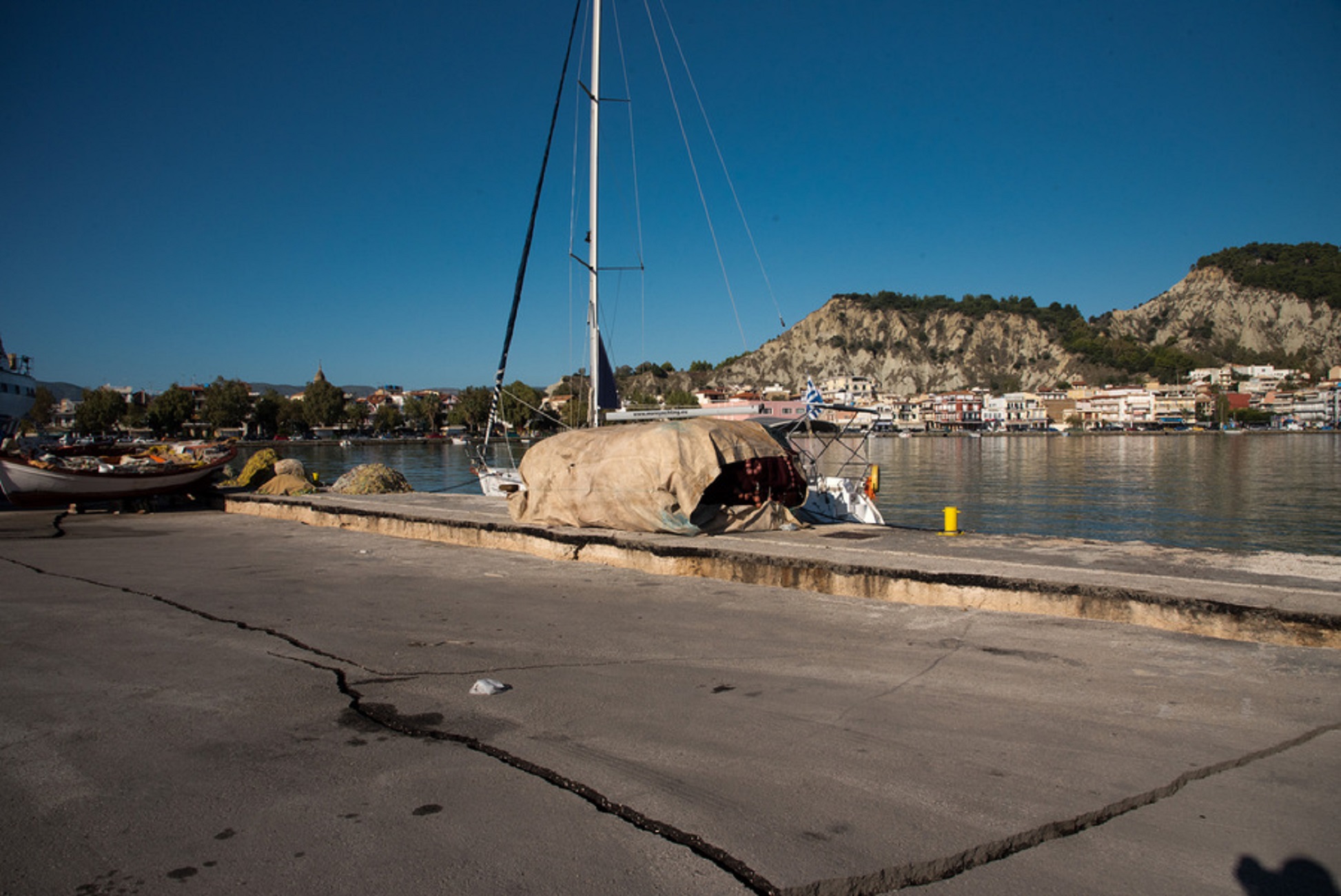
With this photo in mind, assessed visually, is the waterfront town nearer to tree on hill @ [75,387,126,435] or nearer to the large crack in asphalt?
tree on hill @ [75,387,126,435]

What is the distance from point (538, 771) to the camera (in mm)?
3883

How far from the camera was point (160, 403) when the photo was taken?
128250 mm

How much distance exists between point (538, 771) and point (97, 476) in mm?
19512

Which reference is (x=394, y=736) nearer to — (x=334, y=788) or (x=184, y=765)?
(x=334, y=788)

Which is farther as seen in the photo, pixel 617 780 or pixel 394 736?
pixel 394 736

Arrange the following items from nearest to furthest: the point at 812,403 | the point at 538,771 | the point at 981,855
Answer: the point at 981,855 → the point at 538,771 → the point at 812,403

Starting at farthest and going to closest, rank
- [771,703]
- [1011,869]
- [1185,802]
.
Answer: [771,703] → [1185,802] → [1011,869]

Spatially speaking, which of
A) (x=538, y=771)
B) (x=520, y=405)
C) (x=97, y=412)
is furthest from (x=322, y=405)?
(x=538, y=771)

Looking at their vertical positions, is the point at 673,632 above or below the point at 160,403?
below

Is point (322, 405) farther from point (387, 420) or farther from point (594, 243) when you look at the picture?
point (594, 243)

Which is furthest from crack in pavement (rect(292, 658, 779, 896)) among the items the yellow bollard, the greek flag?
the greek flag

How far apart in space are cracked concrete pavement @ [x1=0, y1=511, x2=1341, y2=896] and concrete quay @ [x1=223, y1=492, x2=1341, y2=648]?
1.07ft

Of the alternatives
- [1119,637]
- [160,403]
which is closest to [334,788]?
[1119,637]

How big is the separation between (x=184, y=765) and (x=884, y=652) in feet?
14.9
